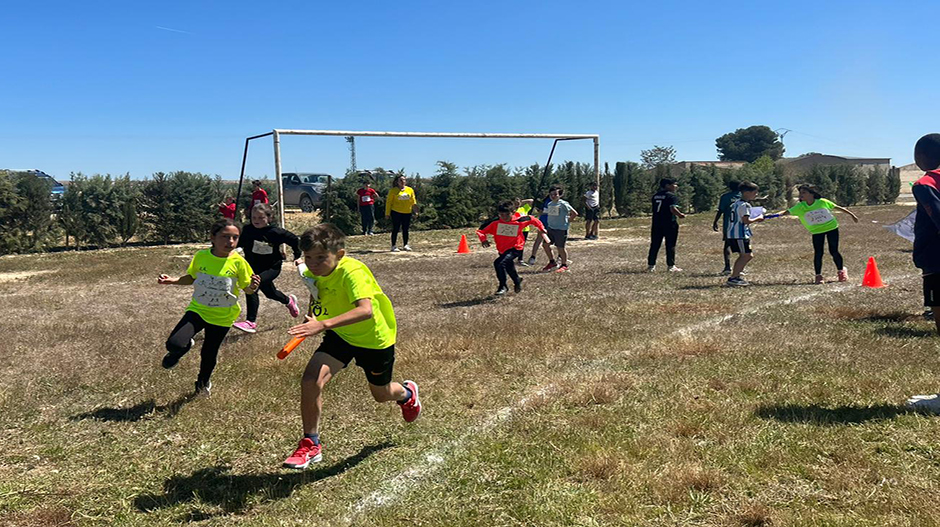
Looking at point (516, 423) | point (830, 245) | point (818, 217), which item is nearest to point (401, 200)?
point (818, 217)

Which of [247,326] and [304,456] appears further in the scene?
[247,326]

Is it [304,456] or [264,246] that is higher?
[264,246]

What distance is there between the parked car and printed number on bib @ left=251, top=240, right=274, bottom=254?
21.0 meters

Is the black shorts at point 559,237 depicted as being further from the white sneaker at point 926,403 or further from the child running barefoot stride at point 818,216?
the white sneaker at point 926,403

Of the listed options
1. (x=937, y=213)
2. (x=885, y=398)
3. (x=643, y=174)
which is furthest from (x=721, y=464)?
(x=643, y=174)

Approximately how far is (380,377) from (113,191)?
Answer: 18.3 m

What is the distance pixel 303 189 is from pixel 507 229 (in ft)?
67.3

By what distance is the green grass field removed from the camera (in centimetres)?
379

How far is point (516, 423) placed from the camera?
16.5 feet

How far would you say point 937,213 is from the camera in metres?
4.81

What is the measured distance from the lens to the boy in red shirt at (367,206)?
2228 cm

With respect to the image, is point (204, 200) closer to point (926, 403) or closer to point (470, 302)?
point (470, 302)

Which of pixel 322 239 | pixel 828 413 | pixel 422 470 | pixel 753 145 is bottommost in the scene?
pixel 422 470

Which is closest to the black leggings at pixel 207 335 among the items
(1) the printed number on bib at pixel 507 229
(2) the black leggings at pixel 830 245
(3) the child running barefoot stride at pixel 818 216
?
(1) the printed number on bib at pixel 507 229
